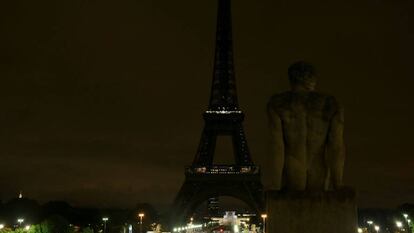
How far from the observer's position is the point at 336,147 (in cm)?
932

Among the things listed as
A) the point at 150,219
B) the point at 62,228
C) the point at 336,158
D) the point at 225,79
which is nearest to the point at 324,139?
the point at 336,158

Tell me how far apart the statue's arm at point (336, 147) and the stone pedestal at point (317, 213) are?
0.37 metres

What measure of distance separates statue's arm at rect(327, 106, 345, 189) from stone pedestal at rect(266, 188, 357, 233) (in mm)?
372

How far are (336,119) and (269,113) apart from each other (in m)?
1.10

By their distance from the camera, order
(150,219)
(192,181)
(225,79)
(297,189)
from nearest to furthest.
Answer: (297,189), (192,181), (225,79), (150,219)

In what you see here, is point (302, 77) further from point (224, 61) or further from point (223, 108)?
point (224, 61)

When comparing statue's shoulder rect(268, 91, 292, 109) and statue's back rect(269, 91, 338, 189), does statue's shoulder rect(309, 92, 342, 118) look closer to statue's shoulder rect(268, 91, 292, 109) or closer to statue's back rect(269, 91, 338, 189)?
statue's back rect(269, 91, 338, 189)

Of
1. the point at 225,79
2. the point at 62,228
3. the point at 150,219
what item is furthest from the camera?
the point at 150,219

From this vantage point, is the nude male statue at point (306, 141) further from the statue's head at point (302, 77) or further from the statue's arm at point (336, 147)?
the statue's head at point (302, 77)

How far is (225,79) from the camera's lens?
337ft

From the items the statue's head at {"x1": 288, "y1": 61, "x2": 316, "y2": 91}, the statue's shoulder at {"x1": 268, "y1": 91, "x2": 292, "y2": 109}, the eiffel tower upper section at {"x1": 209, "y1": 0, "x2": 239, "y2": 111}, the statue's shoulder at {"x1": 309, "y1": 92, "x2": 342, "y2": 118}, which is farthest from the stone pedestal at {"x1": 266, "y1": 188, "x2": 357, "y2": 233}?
the eiffel tower upper section at {"x1": 209, "y1": 0, "x2": 239, "y2": 111}

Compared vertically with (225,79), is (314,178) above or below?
below

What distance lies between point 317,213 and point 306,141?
A: 1.21m

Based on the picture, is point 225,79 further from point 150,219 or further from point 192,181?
point 150,219
